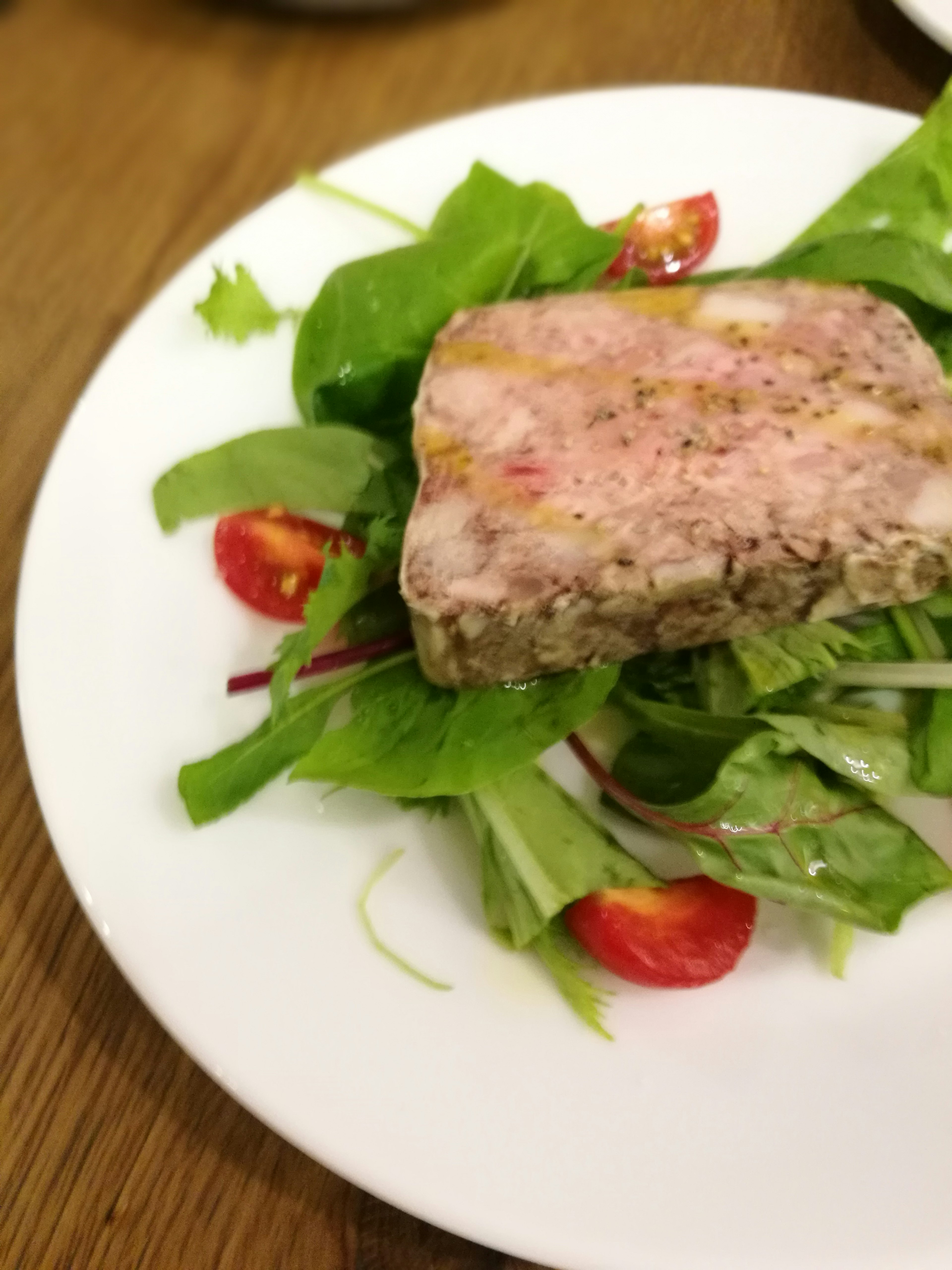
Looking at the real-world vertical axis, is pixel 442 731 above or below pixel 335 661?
below

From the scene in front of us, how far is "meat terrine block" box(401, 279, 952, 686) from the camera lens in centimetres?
156

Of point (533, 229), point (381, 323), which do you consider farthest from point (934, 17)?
point (381, 323)

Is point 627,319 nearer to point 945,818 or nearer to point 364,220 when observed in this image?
point 364,220

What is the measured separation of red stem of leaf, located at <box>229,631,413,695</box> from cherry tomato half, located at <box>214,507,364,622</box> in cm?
11

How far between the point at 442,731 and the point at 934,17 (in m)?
2.16

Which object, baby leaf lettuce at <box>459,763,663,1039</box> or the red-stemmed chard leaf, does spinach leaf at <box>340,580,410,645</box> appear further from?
the red-stemmed chard leaf

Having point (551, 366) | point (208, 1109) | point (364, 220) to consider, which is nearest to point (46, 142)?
point (364, 220)

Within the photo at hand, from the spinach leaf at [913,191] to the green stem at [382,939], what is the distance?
1651 mm

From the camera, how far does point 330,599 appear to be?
1.64m

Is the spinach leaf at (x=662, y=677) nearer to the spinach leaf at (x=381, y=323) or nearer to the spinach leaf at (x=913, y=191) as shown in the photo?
the spinach leaf at (x=381, y=323)

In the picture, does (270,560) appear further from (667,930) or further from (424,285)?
(667,930)

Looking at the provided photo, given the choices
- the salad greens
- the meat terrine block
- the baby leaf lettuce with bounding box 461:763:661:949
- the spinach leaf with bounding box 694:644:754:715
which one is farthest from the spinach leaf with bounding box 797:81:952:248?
the baby leaf lettuce with bounding box 461:763:661:949

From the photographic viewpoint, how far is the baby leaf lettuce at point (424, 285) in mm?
1968

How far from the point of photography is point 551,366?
5.88 ft
